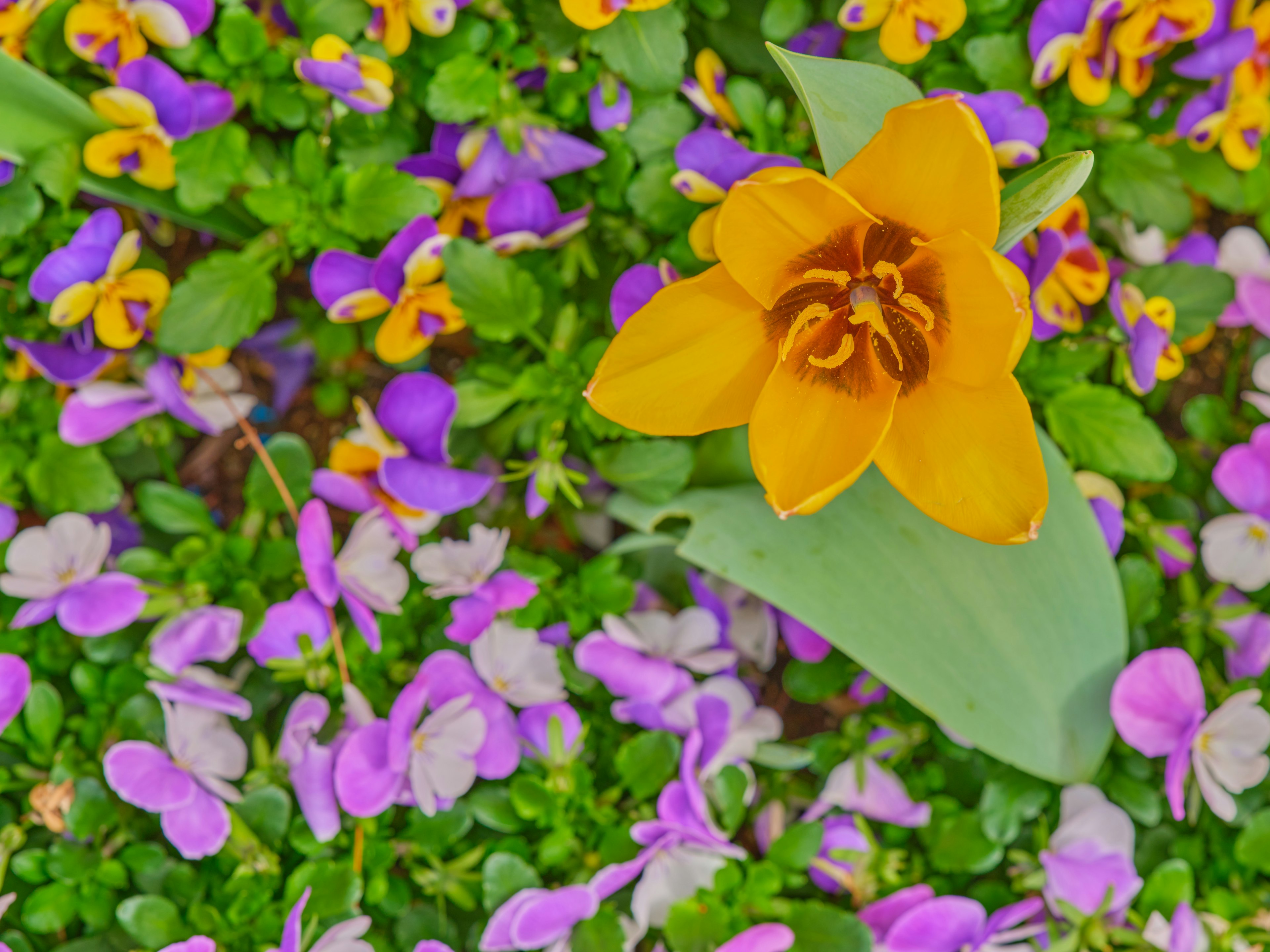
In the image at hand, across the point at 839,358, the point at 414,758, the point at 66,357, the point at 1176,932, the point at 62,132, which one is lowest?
the point at 1176,932

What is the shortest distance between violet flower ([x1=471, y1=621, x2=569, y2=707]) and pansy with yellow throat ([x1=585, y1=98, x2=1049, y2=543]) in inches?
16.6

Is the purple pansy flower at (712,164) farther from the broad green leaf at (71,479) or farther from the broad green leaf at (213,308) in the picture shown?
the broad green leaf at (71,479)

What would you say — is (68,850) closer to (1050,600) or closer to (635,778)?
(635,778)

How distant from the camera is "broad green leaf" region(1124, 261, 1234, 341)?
1185 millimetres

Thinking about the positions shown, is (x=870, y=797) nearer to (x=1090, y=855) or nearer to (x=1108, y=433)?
(x=1090, y=855)

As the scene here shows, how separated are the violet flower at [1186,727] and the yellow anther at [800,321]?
23.9 inches

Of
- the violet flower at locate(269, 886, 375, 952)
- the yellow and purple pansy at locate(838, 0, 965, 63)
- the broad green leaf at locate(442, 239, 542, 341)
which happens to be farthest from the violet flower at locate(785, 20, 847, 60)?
the violet flower at locate(269, 886, 375, 952)

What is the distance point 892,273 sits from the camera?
2.62 ft

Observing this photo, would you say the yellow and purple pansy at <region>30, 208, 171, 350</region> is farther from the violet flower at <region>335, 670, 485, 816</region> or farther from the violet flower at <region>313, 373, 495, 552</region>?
the violet flower at <region>335, 670, 485, 816</region>

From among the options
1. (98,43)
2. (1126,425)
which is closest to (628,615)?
(1126,425)

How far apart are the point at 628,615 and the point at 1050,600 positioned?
50 centimetres

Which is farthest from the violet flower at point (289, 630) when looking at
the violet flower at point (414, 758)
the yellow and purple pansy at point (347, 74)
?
the yellow and purple pansy at point (347, 74)

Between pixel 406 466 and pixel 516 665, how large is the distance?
10.9 inches

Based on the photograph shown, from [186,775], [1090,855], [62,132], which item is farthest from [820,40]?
[186,775]
